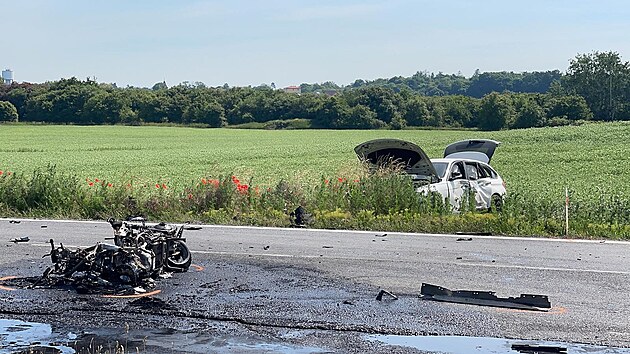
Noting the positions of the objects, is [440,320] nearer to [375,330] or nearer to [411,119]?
[375,330]

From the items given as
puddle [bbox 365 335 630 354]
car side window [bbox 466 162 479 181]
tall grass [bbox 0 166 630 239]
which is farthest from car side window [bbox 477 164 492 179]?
A: puddle [bbox 365 335 630 354]

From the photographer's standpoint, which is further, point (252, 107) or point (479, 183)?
point (252, 107)

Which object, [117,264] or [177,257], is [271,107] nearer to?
[177,257]

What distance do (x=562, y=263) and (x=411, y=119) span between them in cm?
9049

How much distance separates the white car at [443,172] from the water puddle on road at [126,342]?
35.1ft

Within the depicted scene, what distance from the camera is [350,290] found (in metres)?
10.4

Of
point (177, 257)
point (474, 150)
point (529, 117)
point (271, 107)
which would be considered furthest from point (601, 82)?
point (177, 257)

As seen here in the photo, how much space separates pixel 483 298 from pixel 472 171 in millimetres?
10348

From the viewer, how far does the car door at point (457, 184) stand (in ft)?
60.8

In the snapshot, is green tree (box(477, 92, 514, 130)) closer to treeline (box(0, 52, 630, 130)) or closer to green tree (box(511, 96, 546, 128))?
treeline (box(0, 52, 630, 130))

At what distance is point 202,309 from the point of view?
30.3 ft

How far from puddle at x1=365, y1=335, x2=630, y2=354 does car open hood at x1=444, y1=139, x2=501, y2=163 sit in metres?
14.5

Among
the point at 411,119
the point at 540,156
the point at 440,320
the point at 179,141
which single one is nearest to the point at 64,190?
the point at 440,320

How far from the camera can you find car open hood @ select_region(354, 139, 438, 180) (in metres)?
19.0
